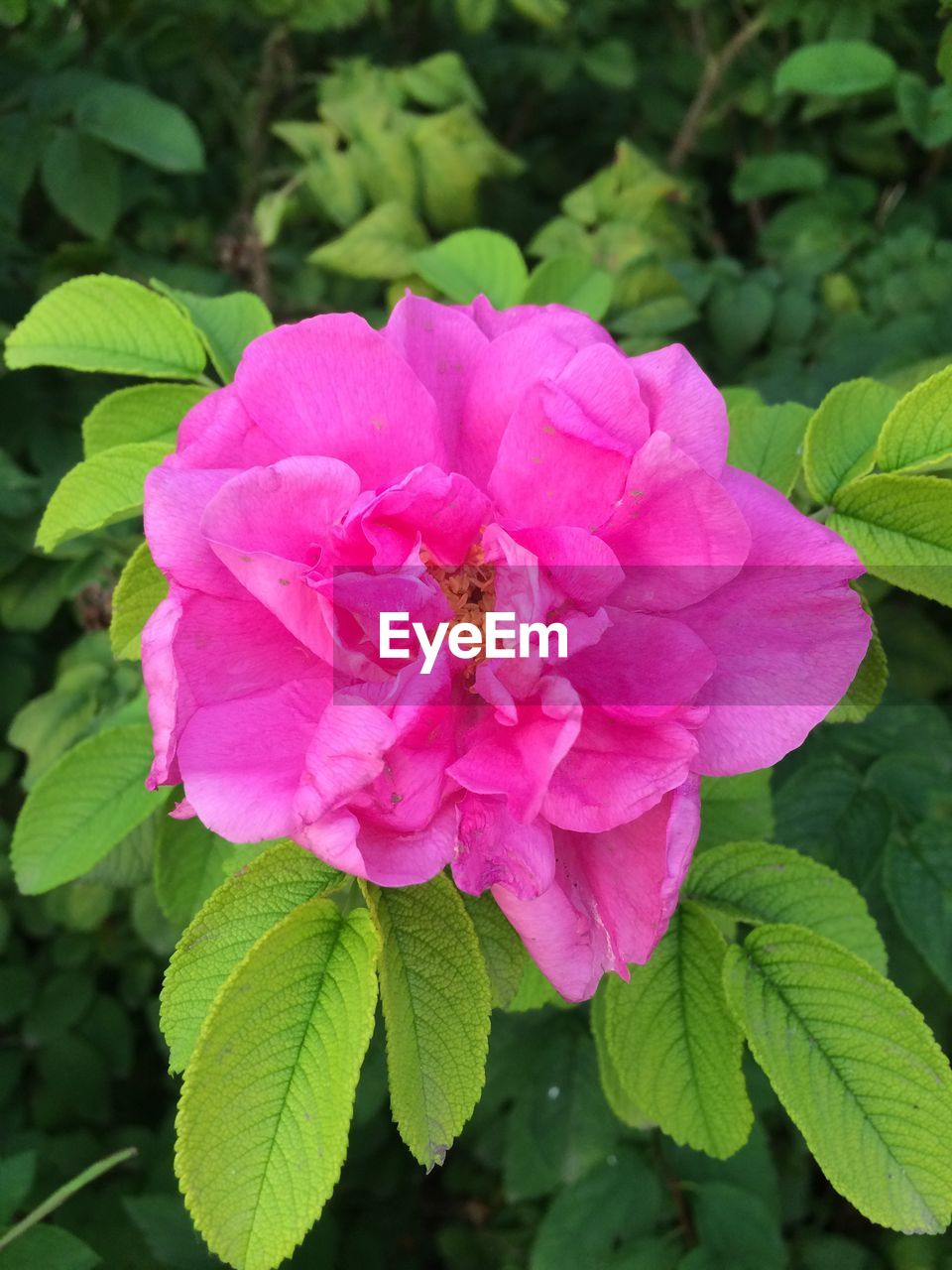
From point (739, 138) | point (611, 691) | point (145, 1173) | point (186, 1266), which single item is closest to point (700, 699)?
point (611, 691)

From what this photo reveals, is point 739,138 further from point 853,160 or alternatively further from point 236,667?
point 236,667

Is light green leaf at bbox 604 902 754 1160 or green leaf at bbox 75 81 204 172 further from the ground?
green leaf at bbox 75 81 204 172

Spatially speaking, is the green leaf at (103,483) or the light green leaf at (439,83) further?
the light green leaf at (439,83)

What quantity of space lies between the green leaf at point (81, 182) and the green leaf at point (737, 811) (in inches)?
51.0

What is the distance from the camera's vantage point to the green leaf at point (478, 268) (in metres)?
1.20

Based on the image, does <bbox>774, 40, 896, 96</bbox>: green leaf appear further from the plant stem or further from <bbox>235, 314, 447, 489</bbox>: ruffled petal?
the plant stem

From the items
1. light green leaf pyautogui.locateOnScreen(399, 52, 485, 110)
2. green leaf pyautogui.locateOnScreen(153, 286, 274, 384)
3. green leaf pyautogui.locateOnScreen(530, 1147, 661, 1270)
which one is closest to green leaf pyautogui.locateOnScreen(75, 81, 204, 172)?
light green leaf pyautogui.locateOnScreen(399, 52, 485, 110)

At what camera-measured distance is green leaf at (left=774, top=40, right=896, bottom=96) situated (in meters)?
1.64

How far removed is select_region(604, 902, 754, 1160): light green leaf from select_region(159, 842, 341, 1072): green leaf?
280 millimetres

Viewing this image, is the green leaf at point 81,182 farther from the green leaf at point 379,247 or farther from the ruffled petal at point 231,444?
the ruffled petal at point 231,444

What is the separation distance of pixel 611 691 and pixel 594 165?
202 cm

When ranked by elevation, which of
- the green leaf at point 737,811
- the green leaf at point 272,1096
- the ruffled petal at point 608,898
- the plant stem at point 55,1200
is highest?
the ruffled petal at point 608,898

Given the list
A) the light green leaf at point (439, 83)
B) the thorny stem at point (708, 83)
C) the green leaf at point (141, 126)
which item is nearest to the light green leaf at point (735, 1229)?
the green leaf at point (141, 126)

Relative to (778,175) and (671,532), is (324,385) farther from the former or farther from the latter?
(778,175)
